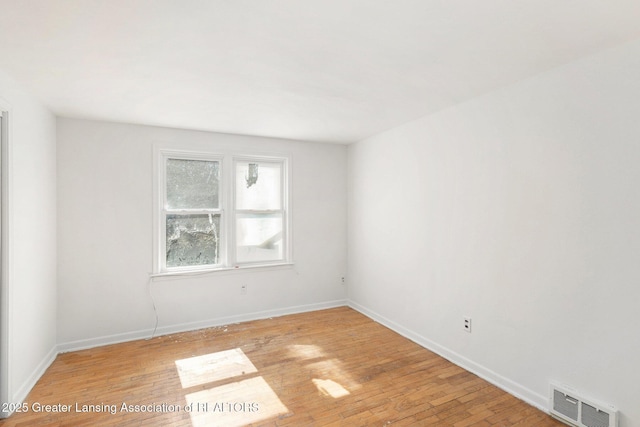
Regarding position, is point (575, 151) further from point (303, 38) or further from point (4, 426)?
point (4, 426)

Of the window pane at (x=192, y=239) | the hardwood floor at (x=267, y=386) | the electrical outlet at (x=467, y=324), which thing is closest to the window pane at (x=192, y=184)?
the window pane at (x=192, y=239)

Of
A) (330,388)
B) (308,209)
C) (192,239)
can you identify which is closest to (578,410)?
(330,388)

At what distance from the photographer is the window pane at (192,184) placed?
3787mm

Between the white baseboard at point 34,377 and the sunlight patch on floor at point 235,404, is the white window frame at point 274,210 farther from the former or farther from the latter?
the white baseboard at point 34,377

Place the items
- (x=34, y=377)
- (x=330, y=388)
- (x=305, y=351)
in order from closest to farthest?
(x=330, y=388) → (x=34, y=377) → (x=305, y=351)

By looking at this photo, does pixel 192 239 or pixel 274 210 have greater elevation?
pixel 274 210

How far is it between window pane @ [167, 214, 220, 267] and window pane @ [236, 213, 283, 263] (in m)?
0.29

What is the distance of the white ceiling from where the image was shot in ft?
5.09

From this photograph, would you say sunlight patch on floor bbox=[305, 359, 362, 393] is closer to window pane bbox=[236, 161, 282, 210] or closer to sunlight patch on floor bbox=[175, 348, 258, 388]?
sunlight patch on floor bbox=[175, 348, 258, 388]

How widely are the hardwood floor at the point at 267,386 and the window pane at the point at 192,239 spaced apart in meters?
0.88

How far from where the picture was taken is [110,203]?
136 inches

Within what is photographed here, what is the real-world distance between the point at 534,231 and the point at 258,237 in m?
3.07

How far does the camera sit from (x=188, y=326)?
376 centimetres

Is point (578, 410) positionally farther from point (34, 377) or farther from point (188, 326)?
point (34, 377)
